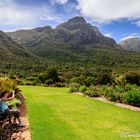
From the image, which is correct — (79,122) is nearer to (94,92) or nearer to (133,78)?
(94,92)

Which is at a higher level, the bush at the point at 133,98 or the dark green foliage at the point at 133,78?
the dark green foliage at the point at 133,78

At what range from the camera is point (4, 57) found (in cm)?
12319

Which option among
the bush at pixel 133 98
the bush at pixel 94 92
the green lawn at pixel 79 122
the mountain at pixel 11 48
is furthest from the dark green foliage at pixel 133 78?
the mountain at pixel 11 48

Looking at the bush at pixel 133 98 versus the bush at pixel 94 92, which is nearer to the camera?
the bush at pixel 133 98

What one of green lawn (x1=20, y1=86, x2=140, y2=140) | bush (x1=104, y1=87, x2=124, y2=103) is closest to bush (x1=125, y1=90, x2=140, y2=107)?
bush (x1=104, y1=87, x2=124, y2=103)

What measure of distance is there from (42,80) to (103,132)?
32.1 meters

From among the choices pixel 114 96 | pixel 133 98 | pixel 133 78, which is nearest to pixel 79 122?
pixel 133 98

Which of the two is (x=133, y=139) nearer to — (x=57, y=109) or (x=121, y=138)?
(x=121, y=138)

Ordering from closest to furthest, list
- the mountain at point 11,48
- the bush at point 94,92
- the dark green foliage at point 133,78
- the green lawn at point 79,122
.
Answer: the green lawn at point 79,122 → the bush at point 94,92 → the dark green foliage at point 133,78 → the mountain at point 11,48

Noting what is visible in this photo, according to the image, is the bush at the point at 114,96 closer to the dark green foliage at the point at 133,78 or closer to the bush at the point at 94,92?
the bush at the point at 94,92

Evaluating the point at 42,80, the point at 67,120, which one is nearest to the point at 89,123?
the point at 67,120

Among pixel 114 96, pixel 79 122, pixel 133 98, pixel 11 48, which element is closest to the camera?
pixel 79 122

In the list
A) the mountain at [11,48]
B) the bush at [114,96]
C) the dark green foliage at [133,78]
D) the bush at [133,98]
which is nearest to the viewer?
the bush at [133,98]

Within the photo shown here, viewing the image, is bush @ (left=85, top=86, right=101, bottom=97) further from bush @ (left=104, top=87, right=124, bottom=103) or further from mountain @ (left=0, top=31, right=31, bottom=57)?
mountain @ (left=0, top=31, right=31, bottom=57)
